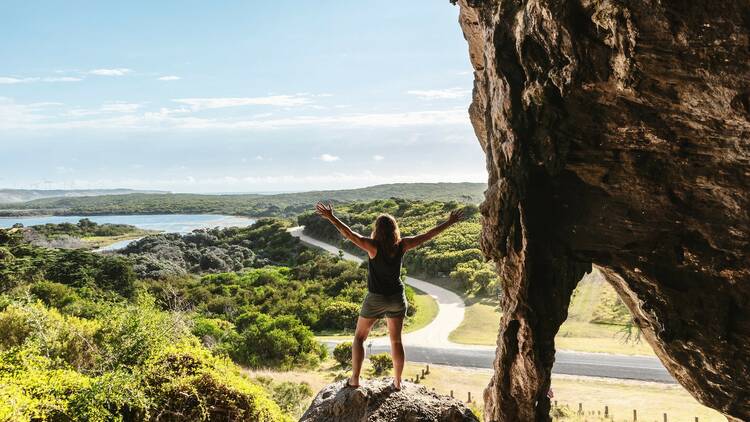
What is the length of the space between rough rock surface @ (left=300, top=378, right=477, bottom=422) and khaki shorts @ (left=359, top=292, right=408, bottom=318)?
5.43ft

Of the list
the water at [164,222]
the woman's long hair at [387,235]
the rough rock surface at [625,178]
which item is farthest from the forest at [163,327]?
the water at [164,222]

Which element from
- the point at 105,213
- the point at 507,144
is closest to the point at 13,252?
the point at 507,144

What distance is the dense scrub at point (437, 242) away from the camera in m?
51.5

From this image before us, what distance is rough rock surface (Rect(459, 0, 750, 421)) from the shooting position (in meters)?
6.47

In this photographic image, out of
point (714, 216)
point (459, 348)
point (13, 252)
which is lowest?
point (459, 348)

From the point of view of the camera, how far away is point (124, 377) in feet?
37.4

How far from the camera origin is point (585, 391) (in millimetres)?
25812

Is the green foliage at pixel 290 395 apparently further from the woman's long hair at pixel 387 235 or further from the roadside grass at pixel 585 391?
the woman's long hair at pixel 387 235

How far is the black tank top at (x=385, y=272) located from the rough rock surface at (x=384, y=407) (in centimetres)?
203

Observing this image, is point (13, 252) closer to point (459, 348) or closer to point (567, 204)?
point (459, 348)

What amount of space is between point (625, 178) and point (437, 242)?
57.7 meters

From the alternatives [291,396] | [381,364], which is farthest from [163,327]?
[381,364]

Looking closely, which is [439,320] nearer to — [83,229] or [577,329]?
[577,329]

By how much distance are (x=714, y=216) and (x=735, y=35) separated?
10.9 feet
